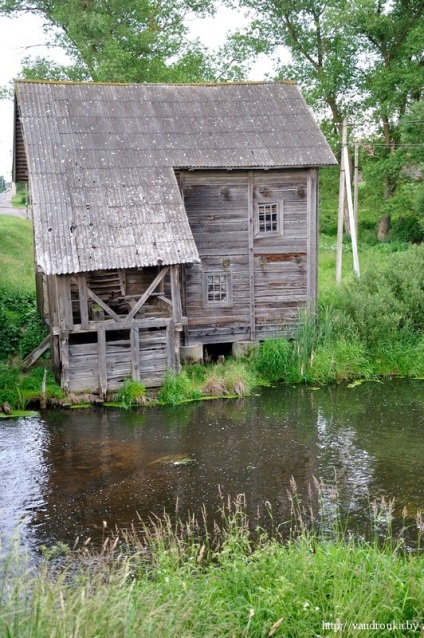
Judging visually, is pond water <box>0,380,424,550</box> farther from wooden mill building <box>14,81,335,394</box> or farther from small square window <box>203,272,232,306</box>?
small square window <box>203,272,232,306</box>

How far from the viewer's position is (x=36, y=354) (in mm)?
17328

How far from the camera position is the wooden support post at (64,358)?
15.8 meters

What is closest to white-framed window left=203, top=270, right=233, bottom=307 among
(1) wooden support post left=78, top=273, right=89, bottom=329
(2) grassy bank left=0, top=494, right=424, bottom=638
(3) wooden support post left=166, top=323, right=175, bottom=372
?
(3) wooden support post left=166, top=323, right=175, bottom=372

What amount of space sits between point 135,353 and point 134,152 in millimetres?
4770

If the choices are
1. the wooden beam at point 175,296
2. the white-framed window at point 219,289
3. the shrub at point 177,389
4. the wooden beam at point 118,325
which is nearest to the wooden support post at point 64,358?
the wooden beam at point 118,325

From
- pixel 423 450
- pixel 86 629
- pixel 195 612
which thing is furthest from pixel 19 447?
pixel 86 629

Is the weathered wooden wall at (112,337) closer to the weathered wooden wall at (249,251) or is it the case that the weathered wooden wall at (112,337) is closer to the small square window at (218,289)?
the small square window at (218,289)

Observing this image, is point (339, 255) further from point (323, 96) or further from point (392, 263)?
point (323, 96)

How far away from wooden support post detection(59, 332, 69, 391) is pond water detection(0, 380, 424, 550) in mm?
732

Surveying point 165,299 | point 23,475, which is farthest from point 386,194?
point 23,475

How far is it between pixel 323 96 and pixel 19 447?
2469 cm

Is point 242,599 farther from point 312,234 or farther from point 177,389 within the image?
point 312,234

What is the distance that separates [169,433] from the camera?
14.5 meters

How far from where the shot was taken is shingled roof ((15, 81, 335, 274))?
52.7ft
